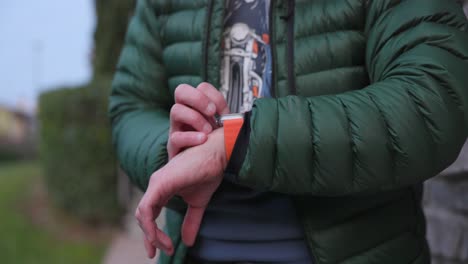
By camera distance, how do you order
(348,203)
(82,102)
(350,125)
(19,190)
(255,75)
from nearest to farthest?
(350,125) < (348,203) < (255,75) < (82,102) < (19,190)

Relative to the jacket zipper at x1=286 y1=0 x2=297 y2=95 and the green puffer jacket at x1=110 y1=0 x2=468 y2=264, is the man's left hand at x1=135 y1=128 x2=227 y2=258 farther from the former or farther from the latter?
→ the jacket zipper at x1=286 y1=0 x2=297 y2=95

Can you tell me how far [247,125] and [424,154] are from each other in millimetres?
313

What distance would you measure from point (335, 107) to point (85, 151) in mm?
4615

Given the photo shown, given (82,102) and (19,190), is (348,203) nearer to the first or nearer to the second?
(82,102)

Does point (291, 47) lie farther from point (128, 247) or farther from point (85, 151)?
point (85, 151)

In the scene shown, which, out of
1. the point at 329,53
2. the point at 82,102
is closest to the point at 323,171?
the point at 329,53

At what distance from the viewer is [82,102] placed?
5.11 meters

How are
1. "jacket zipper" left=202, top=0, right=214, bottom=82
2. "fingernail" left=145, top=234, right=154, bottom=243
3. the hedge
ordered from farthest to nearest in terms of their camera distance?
the hedge, "jacket zipper" left=202, top=0, right=214, bottom=82, "fingernail" left=145, top=234, right=154, bottom=243

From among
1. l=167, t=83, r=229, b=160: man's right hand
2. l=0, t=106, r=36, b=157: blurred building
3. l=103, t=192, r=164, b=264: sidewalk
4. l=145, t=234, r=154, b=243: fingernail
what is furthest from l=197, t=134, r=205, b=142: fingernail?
l=0, t=106, r=36, b=157: blurred building

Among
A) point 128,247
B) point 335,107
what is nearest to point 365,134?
point 335,107

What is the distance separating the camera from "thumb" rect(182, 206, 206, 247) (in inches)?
40.8

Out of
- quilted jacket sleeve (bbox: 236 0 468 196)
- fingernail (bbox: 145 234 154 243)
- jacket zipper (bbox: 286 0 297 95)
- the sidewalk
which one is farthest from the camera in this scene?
the sidewalk

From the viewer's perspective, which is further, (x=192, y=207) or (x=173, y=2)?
(x=173, y=2)

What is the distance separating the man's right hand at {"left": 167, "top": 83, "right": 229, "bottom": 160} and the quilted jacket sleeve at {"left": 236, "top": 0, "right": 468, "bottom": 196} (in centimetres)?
11
